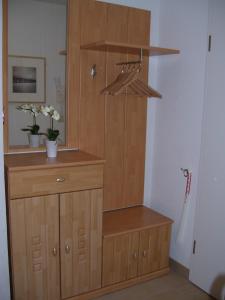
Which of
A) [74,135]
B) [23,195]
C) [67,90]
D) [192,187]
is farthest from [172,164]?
[23,195]

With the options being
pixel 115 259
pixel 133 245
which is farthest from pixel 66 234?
pixel 133 245

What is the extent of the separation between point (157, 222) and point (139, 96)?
1.09 m

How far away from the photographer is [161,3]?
3.09m

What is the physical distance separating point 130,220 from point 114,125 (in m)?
0.81

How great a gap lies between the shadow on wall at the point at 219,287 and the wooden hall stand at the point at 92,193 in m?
0.46

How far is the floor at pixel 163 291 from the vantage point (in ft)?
8.92

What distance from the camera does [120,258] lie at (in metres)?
2.79

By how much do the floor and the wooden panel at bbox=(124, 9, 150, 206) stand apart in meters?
0.73

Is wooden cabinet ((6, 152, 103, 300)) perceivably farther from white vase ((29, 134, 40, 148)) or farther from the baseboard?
the baseboard

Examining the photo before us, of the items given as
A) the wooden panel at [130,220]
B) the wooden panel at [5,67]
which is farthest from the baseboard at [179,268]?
the wooden panel at [5,67]

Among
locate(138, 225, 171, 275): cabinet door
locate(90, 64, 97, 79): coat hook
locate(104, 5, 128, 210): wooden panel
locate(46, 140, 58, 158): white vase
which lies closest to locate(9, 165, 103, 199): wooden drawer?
locate(46, 140, 58, 158): white vase

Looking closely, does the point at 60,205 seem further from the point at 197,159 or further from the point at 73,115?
the point at 197,159

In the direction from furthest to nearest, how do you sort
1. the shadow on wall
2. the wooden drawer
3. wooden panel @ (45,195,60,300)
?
the shadow on wall, wooden panel @ (45,195,60,300), the wooden drawer

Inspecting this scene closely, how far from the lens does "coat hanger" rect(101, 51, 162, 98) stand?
→ 274 centimetres
